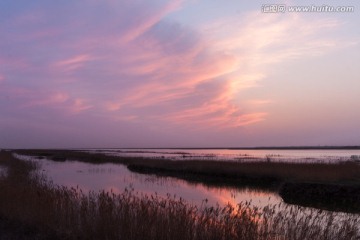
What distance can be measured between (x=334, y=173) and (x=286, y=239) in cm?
2173

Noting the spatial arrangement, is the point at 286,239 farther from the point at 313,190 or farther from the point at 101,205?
the point at 313,190

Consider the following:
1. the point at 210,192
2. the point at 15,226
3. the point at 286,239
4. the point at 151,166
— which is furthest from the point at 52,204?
the point at 151,166

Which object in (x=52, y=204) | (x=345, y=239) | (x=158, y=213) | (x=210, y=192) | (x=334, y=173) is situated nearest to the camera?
(x=345, y=239)

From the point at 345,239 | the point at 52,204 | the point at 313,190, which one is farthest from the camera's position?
the point at 313,190

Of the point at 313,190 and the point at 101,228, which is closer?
the point at 101,228

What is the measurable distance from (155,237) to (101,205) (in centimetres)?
239

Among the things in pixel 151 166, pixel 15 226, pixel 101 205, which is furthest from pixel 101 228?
Answer: pixel 151 166

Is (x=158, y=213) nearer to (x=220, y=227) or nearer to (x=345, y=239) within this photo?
(x=220, y=227)

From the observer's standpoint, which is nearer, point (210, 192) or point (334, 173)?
point (210, 192)

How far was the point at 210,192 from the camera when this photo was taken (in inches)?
1062

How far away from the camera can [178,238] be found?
10188mm

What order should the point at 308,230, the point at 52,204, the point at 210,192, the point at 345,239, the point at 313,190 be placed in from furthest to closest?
the point at 210,192 < the point at 313,190 < the point at 52,204 < the point at 308,230 < the point at 345,239

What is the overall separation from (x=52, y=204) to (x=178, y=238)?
4.92 meters

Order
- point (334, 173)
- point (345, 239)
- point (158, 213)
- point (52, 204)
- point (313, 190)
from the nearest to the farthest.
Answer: point (345, 239)
point (158, 213)
point (52, 204)
point (313, 190)
point (334, 173)
